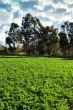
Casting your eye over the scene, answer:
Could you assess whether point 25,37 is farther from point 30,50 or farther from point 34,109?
point 34,109

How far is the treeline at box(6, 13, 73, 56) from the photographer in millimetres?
108312

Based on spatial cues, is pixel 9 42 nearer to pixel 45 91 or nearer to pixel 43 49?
pixel 43 49

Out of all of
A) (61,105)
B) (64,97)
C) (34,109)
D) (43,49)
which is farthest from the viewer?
(43,49)

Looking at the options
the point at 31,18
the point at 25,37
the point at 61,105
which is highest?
the point at 31,18

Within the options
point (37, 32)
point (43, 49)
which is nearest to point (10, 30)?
point (37, 32)

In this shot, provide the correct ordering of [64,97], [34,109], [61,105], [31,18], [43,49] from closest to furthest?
1. [34,109]
2. [61,105]
3. [64,97]
4. [43,49]
5. [31,18]

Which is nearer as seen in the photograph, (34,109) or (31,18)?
(34,109)

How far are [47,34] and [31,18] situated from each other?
1198 cm

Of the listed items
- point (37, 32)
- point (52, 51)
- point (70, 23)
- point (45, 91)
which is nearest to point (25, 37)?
point (37, 32)

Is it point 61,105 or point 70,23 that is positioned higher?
point 70,23

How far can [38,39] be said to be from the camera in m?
111

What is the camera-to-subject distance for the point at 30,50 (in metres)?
112

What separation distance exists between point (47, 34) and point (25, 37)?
10.0 m

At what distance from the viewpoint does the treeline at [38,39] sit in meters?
108
